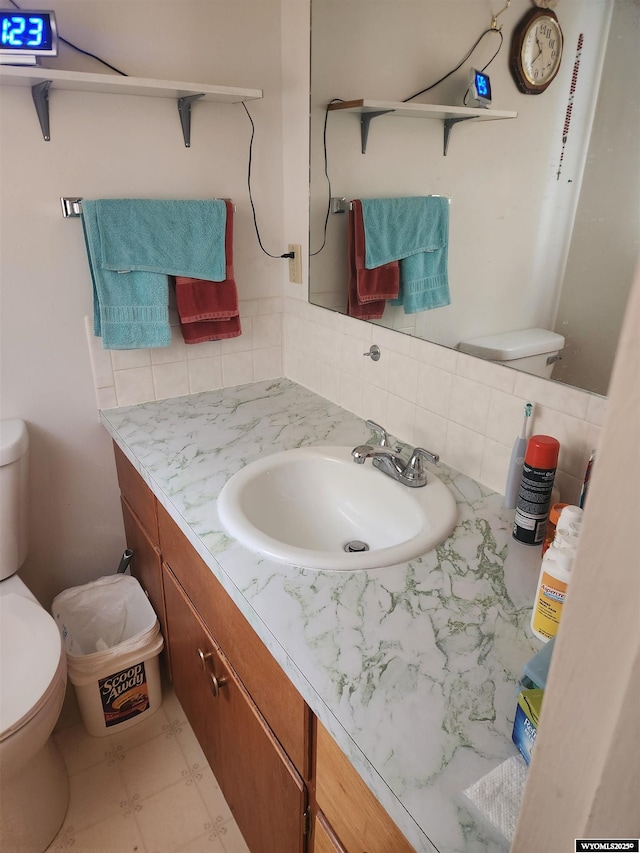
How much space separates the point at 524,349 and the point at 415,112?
0.61 meters

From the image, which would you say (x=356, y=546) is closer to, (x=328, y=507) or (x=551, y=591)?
(x=328, y=507)

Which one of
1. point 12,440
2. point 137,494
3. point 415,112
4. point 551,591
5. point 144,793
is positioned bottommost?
point 144,793

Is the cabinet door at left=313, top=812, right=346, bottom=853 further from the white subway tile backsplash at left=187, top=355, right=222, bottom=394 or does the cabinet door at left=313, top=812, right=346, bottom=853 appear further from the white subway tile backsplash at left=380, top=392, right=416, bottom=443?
the white subway tile backsplash at left=187, top=355, right=222, bottom=394

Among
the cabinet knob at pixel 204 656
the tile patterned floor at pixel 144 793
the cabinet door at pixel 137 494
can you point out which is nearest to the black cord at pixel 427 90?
the cabinet door at pixel 137 494

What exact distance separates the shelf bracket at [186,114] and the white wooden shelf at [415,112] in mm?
370

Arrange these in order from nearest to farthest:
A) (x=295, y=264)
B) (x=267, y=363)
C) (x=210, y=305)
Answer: (x=210, y=305) < (x=295, y=264) < (x=267, y=363)

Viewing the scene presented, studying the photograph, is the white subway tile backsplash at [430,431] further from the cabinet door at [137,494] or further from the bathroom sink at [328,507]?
the cabinet door at [137,494]

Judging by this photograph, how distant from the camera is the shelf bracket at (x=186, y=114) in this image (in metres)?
1.46

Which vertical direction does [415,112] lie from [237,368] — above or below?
above

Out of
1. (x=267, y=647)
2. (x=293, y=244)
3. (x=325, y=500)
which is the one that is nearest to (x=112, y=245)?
(x=293, y=244)

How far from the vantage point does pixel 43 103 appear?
1317 mm

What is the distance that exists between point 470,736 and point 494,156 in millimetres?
1013

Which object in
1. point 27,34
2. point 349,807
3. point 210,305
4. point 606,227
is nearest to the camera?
point 349,807

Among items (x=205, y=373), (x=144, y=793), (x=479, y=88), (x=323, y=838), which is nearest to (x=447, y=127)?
(x=479, y=88)
